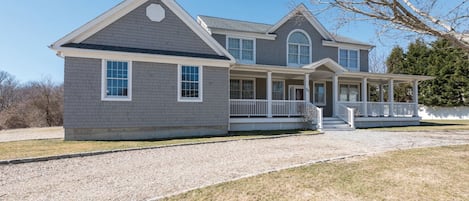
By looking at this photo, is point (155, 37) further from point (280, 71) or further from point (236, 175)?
point (236, 175)

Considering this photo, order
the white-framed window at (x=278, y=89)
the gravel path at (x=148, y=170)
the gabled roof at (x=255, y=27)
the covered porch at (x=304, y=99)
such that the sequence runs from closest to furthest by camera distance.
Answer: the gravel path at (x=148, y=170)
the covered porch at (x=304, y=99)
the gabled roof at (x=255, y=27)
the white-framed window at (x=278, y=89)

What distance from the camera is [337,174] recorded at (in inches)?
240

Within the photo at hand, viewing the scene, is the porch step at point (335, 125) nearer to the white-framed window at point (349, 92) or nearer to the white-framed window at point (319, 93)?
the white-framed window at point (319, 93)

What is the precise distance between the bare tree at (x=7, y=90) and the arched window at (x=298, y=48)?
3863 centimetres

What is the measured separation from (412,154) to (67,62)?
41.8 ft

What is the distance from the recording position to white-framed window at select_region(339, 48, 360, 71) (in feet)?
70.9

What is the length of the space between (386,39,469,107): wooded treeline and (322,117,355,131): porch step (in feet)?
50.1

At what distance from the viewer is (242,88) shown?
19.0 meters

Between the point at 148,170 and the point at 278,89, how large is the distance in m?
14.3

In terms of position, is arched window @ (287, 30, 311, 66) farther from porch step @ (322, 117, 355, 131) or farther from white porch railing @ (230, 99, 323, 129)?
porch step @ (322, 117, 355, 131)

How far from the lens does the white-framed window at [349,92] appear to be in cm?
2208

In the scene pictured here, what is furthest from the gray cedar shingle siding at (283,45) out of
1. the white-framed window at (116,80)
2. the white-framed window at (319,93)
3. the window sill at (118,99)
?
the window sill at (118,99)

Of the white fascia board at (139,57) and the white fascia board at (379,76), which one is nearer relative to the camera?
the white fascia board at (139,57)

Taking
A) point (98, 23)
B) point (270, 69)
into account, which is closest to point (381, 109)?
point (270, 69)
